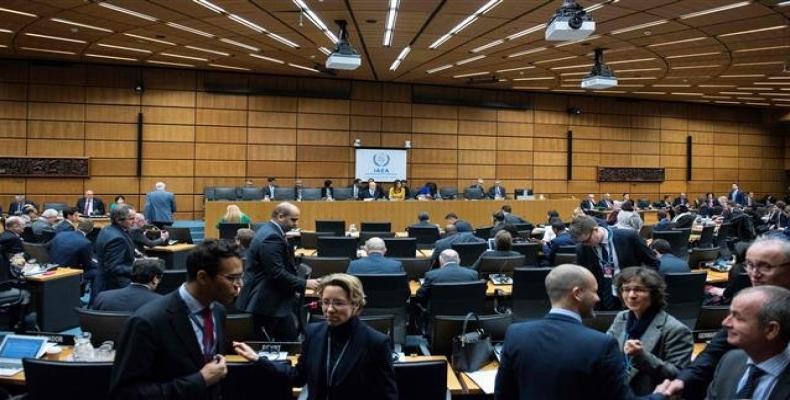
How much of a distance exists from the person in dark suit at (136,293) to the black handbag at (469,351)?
2.32m

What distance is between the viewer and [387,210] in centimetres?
1407

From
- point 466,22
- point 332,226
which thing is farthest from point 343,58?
point 332,226

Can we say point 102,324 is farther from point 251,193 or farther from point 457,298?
point 251,193

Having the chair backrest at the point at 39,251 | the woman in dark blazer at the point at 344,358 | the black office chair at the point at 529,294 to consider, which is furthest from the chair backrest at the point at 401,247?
the woman in dark blazer at the point at 344,358

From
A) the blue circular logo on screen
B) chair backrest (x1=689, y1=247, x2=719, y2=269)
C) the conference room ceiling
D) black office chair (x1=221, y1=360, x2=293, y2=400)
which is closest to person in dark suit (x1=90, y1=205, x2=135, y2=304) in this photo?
black office chair (x1=221, y1=360, x2=293, y2=400)

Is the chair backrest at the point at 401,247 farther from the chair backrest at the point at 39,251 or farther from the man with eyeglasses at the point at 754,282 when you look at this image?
the man with eyeglasses at the point at 754,282

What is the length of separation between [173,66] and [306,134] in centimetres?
401

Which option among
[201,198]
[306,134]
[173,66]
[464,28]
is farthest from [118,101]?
[464,28]

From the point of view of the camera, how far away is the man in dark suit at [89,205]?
45.6 feet

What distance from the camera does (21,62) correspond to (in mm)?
14625

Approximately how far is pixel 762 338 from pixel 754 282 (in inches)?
30.7

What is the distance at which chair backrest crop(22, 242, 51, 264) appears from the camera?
769cm

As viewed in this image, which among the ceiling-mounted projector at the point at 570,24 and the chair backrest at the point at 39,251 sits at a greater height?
the ceiling-mounted projector at the point at 570,24

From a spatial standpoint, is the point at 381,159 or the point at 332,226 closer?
the point at 332,226
